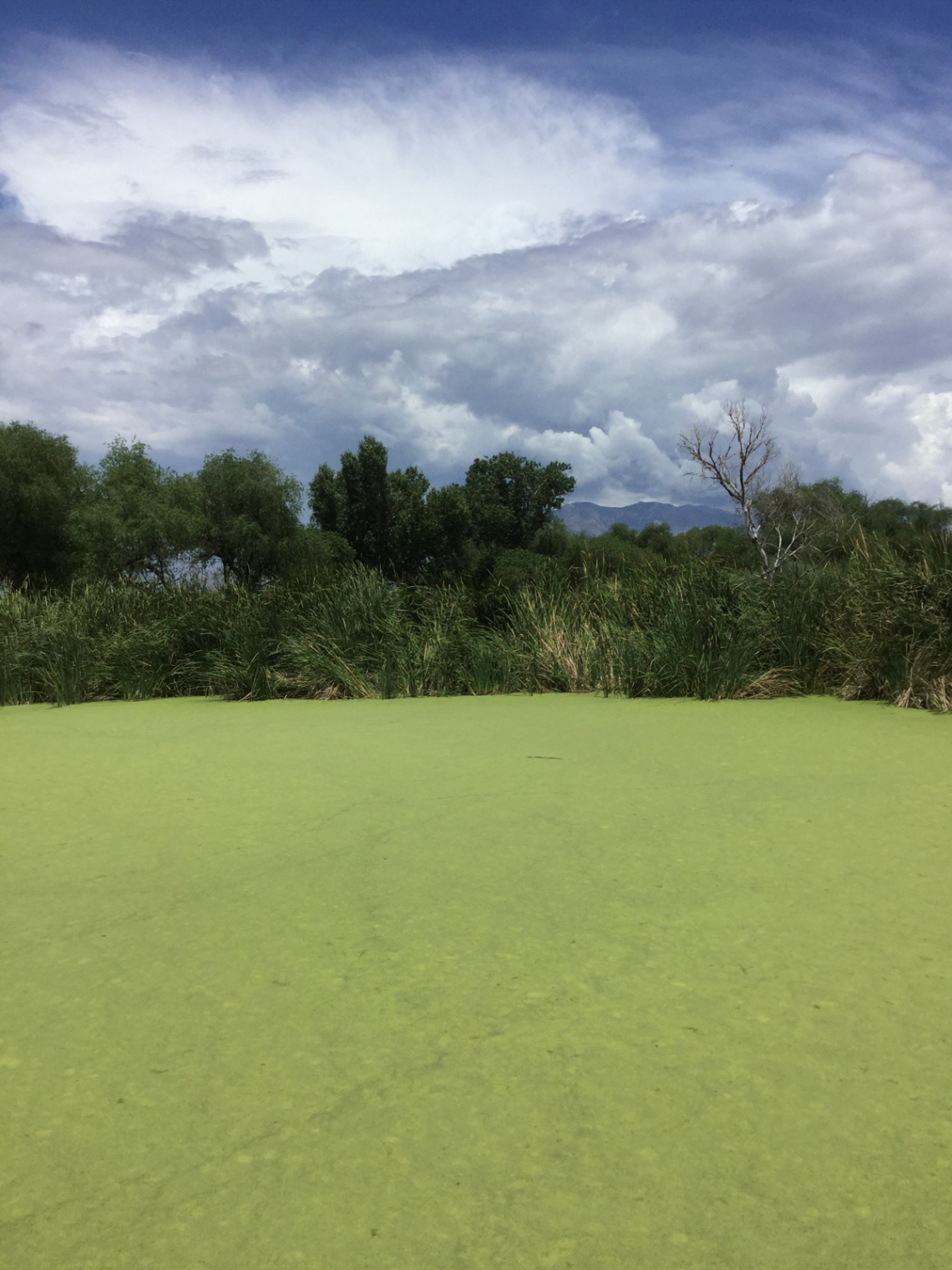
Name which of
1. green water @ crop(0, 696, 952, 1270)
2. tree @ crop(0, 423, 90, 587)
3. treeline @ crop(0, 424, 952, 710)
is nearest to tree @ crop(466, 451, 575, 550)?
tree @ crop(0, 423, 90, 587)

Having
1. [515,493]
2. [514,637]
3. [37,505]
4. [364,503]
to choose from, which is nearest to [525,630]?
[514,637]

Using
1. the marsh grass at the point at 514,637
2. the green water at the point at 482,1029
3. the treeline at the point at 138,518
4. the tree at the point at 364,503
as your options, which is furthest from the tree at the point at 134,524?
the green water at the point at 482,1029

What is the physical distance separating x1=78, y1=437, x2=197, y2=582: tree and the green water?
2126 centimetres

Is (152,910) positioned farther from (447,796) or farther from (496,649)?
(496,649)

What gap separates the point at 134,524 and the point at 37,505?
9.76 ft

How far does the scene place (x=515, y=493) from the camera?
151 ft

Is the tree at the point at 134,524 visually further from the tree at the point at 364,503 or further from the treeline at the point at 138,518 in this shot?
the tree at the point at 364,503

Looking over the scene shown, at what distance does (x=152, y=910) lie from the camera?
2490mm

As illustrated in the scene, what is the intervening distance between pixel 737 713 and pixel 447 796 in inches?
95.0

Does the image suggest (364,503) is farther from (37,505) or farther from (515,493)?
(37,505)

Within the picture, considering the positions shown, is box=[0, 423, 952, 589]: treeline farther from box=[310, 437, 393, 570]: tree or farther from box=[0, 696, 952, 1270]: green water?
box=[0, 696, 952, 1270]: green water

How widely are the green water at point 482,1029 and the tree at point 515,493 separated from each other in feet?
135

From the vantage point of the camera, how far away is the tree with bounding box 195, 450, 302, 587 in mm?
26453

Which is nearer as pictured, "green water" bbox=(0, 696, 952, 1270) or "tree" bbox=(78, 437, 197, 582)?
"green water" bbox=(0, 696, 952, 1270)
